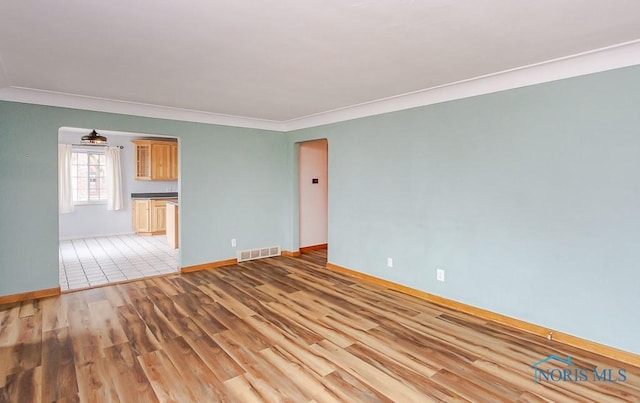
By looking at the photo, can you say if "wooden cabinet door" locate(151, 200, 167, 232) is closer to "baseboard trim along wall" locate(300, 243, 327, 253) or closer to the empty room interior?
the empty room interior

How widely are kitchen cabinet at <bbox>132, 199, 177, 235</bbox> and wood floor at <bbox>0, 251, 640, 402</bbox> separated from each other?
13.8 ft

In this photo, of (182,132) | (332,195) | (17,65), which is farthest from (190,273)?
(17,65)

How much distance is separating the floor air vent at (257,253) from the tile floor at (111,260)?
104cm

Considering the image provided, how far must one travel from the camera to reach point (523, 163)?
10.2 ft

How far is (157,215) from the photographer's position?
8.23 metres

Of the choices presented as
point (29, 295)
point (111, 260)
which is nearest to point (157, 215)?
point (111, 260)

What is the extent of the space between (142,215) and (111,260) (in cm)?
262

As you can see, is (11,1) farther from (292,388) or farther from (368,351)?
(368,351)

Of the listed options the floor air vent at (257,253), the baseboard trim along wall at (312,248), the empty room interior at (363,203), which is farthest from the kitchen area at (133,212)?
the baseboard trim along wall at (312,248)

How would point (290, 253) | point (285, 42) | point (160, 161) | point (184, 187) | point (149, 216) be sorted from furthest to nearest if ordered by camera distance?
point (160, 161) → point (149, 216) → point (290, 253) → point (184, 187) → point (285, 42)

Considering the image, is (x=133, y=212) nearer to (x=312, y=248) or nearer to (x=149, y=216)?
(x=149, y=216)

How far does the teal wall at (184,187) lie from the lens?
12.5 feet

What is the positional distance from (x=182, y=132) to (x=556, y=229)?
188 inches

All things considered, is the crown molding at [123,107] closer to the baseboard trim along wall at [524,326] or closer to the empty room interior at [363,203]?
the empty room interior at [363,203]
